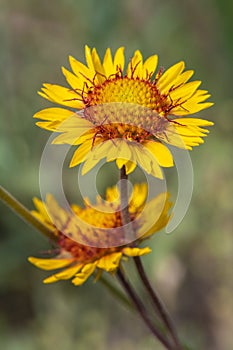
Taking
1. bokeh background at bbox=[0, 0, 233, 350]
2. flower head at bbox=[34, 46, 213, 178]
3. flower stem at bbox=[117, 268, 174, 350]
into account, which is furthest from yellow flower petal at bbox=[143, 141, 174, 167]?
bokeh background at bbox=[0, 0, 233, 350]

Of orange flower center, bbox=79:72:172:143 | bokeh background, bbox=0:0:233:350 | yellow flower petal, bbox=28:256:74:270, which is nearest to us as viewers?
orange flower center, bbox=79:72:172:143

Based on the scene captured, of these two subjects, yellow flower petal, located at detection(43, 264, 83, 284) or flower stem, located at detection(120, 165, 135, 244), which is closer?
flower stem, located at detection(120, 165, 135, 244)

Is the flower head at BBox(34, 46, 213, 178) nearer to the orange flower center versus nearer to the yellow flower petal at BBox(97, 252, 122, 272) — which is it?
the orange flower center

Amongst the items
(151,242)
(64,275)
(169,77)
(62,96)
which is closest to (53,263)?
(64,275)

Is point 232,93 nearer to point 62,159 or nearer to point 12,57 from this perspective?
point 62,159

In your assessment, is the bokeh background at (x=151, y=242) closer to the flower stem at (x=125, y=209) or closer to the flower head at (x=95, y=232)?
the flower head at (x=95, y=232)

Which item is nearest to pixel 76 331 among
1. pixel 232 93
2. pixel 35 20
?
pixel 232 93
